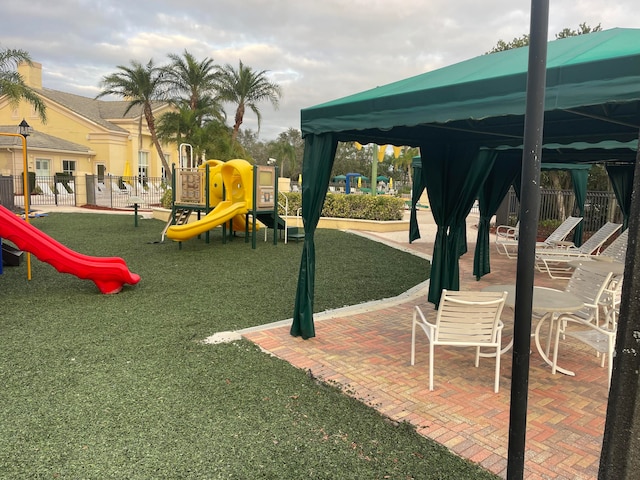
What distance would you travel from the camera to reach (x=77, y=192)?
24703 millimetres

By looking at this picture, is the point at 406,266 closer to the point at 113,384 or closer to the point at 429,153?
the point at 429,153

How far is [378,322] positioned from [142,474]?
3629mm

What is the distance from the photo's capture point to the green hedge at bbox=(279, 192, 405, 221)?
17.1 meters

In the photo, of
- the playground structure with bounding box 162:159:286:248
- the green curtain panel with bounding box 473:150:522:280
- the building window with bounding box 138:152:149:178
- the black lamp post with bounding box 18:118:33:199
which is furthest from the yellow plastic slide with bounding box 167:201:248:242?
the building window with bounding box 138:152:149:178

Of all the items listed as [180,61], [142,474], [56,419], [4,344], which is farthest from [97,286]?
[180,61]

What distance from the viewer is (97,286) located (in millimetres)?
7207

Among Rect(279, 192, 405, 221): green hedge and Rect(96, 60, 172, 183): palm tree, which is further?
Rect(96, 60, 172, 183): palm tree

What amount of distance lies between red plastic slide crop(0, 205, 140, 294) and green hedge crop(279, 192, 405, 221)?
10.6 m

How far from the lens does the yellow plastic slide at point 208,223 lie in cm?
1095

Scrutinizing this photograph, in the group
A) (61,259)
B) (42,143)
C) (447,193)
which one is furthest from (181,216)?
(42,143)

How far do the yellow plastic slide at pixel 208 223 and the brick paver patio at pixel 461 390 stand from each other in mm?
5987

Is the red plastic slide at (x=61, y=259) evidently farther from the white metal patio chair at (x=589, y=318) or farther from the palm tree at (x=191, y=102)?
the palm tree at (x=191, y=102)

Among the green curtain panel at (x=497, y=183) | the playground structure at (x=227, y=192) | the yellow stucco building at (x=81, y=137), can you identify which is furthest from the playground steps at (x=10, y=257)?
the yellow stucco building at (x=81, y=137)

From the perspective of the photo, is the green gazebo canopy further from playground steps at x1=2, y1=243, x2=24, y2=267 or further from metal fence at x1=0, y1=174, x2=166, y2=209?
metal fence at x1=0, y1=174, x2=166, y2=209
